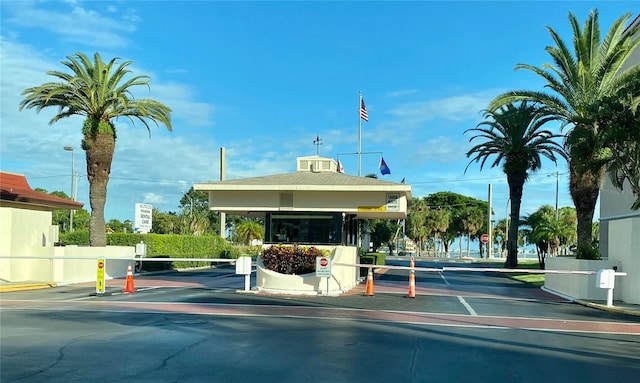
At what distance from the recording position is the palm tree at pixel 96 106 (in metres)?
26.2

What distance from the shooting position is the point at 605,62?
2341 cm

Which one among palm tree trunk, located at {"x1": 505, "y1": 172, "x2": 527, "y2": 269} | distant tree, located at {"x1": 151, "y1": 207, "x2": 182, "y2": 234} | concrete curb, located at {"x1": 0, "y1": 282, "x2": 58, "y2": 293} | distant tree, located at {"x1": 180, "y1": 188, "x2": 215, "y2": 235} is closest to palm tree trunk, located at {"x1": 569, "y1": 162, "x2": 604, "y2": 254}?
palm tree trunk, located at {"x1": 505, "y1": 172, "x2": 527, "y2": 269}

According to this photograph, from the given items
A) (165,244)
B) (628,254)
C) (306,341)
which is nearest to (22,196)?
(165,244)

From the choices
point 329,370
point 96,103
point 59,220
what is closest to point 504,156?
point 96,103

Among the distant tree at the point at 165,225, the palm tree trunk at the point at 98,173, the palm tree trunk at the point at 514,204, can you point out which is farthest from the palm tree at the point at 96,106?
the distant tree at the point at 165,225

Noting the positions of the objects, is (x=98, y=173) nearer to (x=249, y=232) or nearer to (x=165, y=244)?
(x=165, y=244)

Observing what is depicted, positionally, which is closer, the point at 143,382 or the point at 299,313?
the point at 143,382

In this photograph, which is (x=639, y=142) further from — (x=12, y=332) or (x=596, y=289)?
Result: (x=12, y=332)

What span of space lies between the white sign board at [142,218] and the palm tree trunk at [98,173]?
17.0ft

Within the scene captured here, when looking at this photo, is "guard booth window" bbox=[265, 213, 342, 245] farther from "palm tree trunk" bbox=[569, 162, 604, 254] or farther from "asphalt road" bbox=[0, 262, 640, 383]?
"palm tree trunk" bbox=[569, 162, 604, 254]

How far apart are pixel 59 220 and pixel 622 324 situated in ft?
252

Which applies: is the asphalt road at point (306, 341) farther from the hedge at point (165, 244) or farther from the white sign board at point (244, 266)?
the hedge at point (165, 244)

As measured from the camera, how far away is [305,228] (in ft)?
75.5

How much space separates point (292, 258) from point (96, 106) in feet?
41.8
